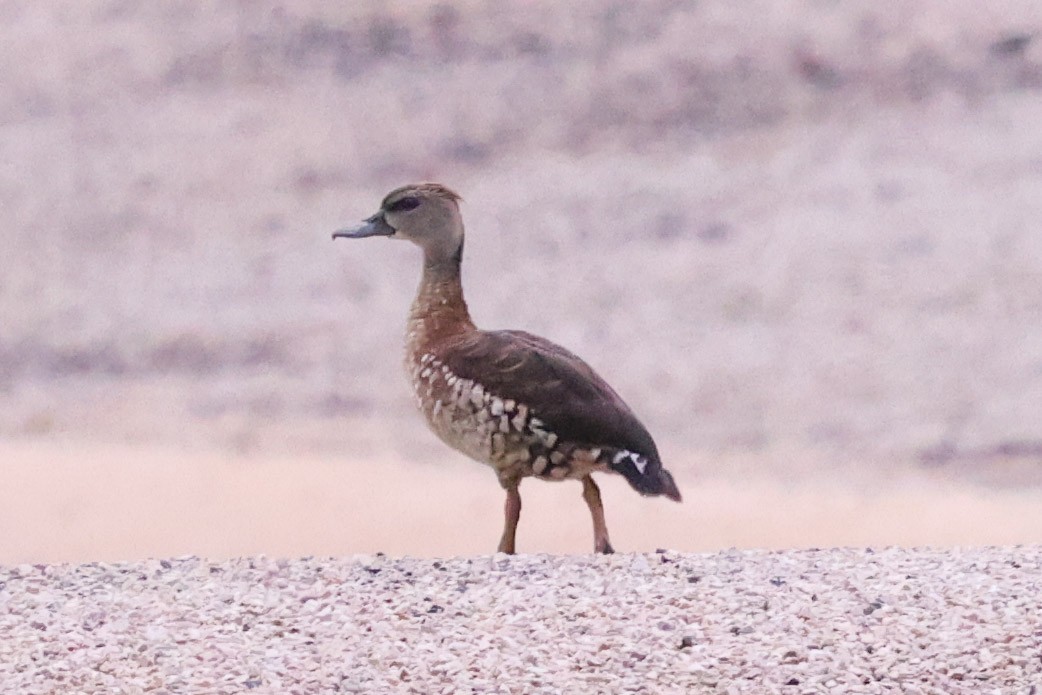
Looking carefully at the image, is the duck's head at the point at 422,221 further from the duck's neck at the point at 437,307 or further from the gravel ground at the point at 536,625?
the gravel ground at the point at 536,625

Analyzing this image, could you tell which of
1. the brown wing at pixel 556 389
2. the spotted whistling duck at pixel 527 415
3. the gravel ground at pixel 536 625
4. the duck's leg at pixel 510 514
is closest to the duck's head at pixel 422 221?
the spotted whistling duck at pixel 527 415

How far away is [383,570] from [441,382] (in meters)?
0.77

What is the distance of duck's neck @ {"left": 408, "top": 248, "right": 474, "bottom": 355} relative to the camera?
6.74 meters

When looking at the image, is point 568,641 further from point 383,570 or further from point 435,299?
point 435,299

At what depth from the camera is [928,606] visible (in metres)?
5.61

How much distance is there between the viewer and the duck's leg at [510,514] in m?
6.40

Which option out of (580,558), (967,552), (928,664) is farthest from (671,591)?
(967,552)

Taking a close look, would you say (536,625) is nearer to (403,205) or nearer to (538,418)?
(538,418)

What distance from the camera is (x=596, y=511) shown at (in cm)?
653

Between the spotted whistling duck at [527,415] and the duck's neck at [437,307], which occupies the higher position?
the duck's neck at [437,307]

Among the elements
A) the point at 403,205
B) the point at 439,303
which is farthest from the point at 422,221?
the point at 439,303

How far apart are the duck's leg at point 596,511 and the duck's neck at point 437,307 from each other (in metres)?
0.71

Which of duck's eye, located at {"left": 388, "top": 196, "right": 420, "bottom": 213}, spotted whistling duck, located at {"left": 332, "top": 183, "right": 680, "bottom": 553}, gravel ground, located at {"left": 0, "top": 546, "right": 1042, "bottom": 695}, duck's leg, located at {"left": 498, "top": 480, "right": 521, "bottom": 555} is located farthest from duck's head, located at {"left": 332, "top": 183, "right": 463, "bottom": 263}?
gravel ground, located at {"left": 0, "top": 546, "right": 1042, "bottom": 695}

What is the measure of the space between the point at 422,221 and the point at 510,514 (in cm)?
116
